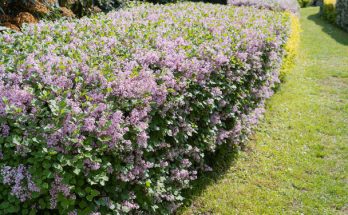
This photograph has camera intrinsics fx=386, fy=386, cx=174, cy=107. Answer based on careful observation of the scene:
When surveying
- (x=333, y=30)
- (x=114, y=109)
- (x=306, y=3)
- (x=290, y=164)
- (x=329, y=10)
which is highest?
(x=114, y=109)

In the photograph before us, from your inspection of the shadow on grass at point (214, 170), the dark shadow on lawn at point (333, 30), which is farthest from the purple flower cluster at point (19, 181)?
the dark shadow on lawn at point (333, 30)

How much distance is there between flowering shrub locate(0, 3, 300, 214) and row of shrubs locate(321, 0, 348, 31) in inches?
510

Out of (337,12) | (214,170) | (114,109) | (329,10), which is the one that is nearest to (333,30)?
(337,12)

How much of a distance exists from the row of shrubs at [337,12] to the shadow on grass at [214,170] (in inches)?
522

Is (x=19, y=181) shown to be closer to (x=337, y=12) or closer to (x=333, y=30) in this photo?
(x=333, y=30)

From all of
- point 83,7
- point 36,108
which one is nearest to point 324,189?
point 36,108

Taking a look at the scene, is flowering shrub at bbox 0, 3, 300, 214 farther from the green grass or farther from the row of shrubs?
the row of shrubs

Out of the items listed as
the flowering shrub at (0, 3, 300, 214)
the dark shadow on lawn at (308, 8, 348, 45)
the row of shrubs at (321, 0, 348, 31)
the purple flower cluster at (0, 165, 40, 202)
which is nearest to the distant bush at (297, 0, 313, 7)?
the dark shadow on lawn at (308, 8, 348, 45)

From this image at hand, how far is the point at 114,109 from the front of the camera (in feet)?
9.17

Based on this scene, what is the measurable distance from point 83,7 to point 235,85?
4.53 metres

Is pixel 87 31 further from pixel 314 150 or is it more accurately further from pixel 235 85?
pixel 314 150

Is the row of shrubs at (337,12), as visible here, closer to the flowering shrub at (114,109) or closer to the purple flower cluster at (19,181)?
the flowering shrub at (114,109)

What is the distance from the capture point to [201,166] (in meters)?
4.63

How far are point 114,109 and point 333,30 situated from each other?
1587 centimetres
